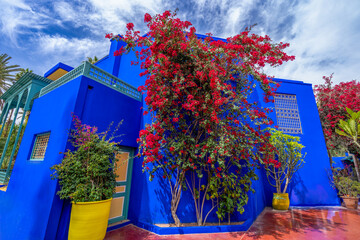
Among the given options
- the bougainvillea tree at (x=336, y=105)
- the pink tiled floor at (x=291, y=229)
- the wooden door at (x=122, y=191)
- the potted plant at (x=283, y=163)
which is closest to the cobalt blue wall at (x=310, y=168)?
the potted plant at (x=283, y=163)

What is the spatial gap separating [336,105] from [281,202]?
21.0ft

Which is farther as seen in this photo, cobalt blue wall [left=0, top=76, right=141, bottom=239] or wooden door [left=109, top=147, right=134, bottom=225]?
wooden door [left=109, top=147, right=134, bottom=225]

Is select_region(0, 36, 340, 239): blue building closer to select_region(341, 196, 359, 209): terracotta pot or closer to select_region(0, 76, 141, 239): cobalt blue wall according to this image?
select_region(0, 76, 141, 239): cobalt blue wall

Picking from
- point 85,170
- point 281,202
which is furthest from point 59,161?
point 281,202

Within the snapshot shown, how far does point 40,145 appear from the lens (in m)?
4.64

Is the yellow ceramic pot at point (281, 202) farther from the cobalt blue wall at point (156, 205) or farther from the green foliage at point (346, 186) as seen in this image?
the green foliage at point (346, 186)

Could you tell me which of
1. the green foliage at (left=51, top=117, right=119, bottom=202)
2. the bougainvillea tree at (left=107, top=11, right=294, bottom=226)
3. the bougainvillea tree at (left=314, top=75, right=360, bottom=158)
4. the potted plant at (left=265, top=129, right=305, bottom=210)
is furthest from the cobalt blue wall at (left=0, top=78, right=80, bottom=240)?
the bougainvillea tree at (left=314, top=75, right=360, bottom=158)

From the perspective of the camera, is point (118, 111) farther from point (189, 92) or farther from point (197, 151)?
point (197, 151)

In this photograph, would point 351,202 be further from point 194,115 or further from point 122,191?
point 122,191

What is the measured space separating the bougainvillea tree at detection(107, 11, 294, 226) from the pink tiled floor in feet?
2.17

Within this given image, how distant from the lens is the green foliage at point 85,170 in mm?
3182

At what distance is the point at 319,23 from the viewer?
17.8 feet

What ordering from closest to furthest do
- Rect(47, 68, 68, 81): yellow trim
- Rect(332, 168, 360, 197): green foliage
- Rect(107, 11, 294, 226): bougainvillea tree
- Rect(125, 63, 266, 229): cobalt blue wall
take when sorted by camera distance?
1. Rect(107, 11, 294, 226): bougainvillea tree
2. Rect(125, 63, 266, 229): cobalt blue wall
3. Rect(332, 168, 360, 197): green foliage
4. Rect(47, 68, 68, 81): yellow trim

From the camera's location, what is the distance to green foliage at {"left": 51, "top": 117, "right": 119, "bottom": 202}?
10.4ft
